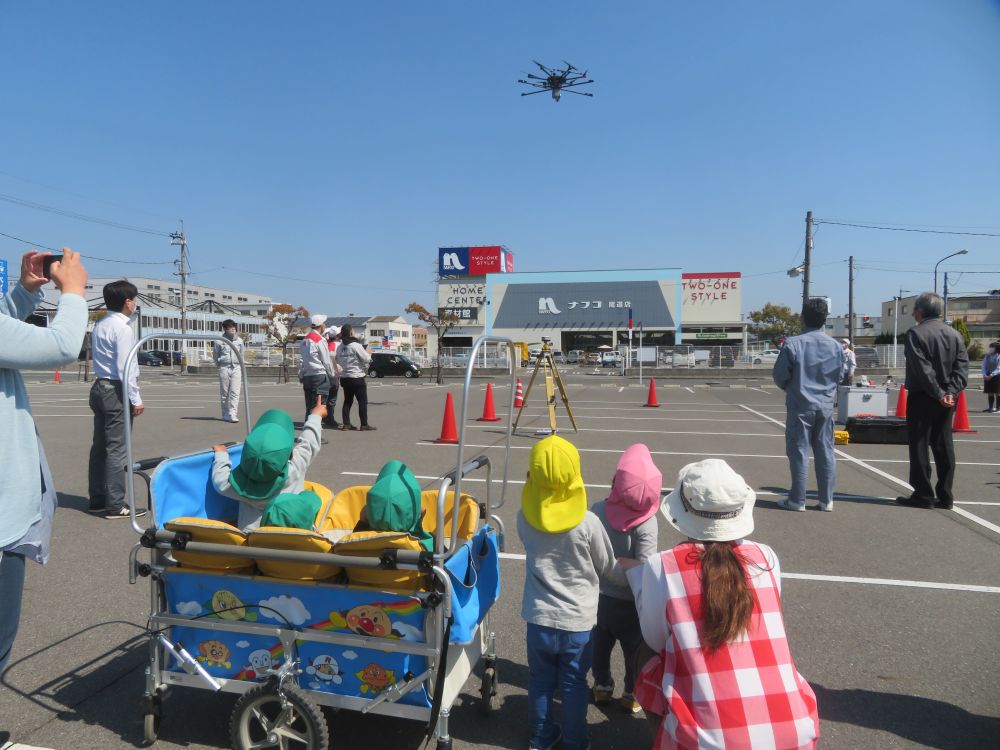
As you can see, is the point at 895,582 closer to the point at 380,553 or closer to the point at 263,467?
the point at 380,553

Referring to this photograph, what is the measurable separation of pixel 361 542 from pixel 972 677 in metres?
3.08

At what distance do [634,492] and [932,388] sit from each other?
4.75 meters

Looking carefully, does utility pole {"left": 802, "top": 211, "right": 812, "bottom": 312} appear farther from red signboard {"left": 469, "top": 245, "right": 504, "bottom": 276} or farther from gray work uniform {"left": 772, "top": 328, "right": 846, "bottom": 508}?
red signboard {"left": 469, "top": 245, "right": 504, "bottom": 276}

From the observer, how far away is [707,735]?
2012 millimetres

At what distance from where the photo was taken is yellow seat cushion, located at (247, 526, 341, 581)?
102 inches

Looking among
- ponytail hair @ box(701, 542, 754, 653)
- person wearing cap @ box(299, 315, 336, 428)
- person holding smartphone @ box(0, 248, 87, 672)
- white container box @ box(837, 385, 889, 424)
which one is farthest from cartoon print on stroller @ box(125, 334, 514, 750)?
white container box @ box(837, 385, 889, 424)

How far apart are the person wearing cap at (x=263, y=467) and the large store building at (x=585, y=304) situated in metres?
64.4

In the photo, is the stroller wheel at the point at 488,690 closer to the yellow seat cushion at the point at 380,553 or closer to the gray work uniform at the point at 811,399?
the yellow seat cushion at the point at 380,553

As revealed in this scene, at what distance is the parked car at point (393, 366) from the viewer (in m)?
37.4

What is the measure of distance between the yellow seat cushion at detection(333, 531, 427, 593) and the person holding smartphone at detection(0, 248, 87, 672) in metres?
1.05

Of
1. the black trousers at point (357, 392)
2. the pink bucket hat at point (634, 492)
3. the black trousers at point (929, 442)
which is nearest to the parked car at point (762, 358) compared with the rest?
the black trousers at point (357, 392)

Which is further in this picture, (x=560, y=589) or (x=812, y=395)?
(x=812, y=395)

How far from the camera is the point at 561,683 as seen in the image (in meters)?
2.72

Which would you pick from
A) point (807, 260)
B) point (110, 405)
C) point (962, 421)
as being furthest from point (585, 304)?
point (110, 405)
